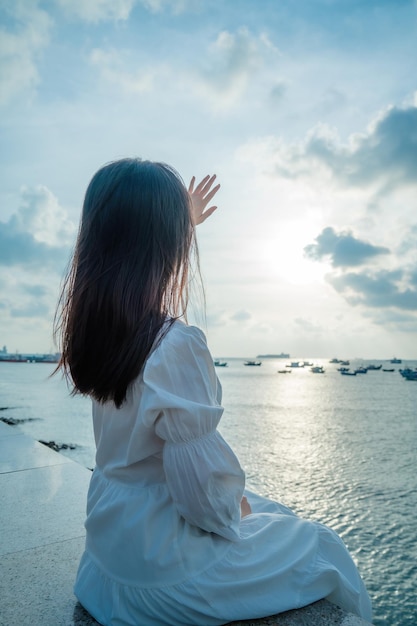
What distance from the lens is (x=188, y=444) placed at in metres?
1.29

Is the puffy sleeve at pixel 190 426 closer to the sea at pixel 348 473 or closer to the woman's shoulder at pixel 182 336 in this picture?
the woman's shoulder at pixel 182 336

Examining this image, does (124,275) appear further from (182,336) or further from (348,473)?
(348,473)

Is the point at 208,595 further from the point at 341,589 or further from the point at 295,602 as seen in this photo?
the point at 341,589

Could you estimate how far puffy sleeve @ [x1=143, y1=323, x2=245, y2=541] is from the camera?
4.17ft

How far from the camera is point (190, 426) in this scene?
1.28m

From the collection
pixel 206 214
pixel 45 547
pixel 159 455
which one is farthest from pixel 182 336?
pixel 45 547

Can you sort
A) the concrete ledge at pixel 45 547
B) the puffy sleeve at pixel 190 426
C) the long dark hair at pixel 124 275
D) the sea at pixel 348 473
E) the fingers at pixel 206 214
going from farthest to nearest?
the sea at pixel 348 473, the fingers at pixel 206 214, the concrete ledge at pixel 45 547, the long dark hair at pixel 124 275, the puffy sleeve at pixel 190 426

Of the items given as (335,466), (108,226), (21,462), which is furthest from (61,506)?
(335,466)

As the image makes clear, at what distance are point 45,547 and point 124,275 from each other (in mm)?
1885

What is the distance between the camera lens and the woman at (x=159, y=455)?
1309 mm

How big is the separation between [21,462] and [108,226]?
3.69 metres

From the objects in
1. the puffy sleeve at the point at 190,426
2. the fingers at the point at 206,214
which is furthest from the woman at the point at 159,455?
the fingers at the point at 206,214

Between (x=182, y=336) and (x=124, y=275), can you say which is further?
(x=124, y=275)

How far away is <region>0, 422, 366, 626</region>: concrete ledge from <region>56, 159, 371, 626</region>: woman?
9 cm
